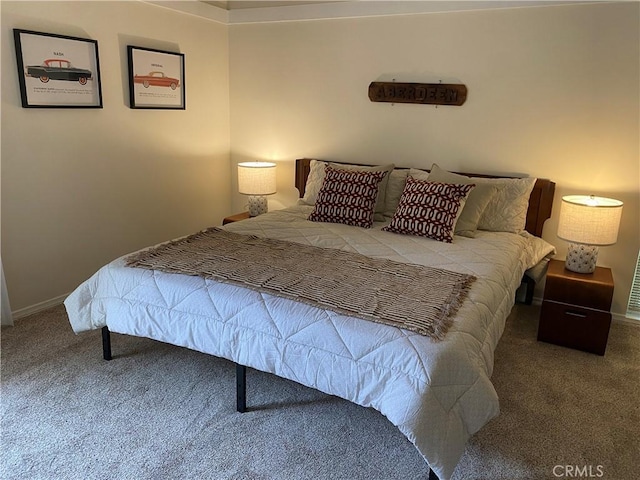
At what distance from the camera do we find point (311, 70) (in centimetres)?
397

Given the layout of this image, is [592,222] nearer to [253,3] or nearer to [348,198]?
[348,198]

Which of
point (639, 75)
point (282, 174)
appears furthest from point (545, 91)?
point (282, 174)

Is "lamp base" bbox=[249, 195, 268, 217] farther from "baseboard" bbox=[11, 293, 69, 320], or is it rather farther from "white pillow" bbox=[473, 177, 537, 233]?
"white pillow" bbox=[473, 177, 537, 233]

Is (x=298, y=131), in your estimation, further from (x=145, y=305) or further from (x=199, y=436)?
(x=199, y=436)

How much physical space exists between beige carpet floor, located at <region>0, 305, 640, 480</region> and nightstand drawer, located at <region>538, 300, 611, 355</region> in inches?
4.0

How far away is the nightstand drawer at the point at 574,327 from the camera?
2.78 m

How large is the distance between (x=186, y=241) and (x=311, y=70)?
1999 mm

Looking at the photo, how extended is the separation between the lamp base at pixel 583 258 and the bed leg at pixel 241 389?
2133 millimetres

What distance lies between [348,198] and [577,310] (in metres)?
1.57

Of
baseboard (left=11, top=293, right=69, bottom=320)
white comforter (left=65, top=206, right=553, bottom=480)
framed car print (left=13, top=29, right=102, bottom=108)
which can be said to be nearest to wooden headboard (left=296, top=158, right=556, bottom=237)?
white comforter (left=65, top=206, right=553, bottom=480)

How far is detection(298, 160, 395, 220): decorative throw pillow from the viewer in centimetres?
347

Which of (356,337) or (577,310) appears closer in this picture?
(356,337)

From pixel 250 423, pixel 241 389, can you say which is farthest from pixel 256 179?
pixel 250 423

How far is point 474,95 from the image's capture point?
342cm
